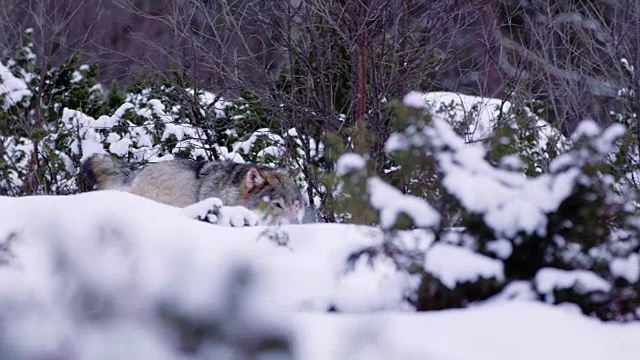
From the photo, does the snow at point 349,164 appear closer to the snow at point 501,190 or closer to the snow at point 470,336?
the snow at point 501,190

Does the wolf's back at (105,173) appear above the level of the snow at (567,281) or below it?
above

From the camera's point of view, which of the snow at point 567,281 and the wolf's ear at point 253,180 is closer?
the snow at point 567,281

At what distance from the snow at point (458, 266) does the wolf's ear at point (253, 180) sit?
4.89 meters

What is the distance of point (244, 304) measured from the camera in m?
3.15

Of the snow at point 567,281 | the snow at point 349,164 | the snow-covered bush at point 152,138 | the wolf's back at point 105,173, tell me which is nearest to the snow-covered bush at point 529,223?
the snow at point 567,281

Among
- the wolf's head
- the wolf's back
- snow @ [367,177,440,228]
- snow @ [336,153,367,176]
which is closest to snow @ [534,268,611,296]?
snow @ [367,177,440,228]

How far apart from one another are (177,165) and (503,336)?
5.82 meters

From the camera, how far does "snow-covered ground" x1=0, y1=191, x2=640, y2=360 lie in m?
3.04

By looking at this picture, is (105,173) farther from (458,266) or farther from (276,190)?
(458,266)

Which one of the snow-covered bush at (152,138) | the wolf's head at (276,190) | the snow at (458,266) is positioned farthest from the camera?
the snow-covered bush at (152,138)

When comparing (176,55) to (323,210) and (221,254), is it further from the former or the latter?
(221,254)

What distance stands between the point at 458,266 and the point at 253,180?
5.04 meters

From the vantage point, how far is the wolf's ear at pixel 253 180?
8.82m

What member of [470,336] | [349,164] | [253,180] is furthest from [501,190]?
[253,180]
